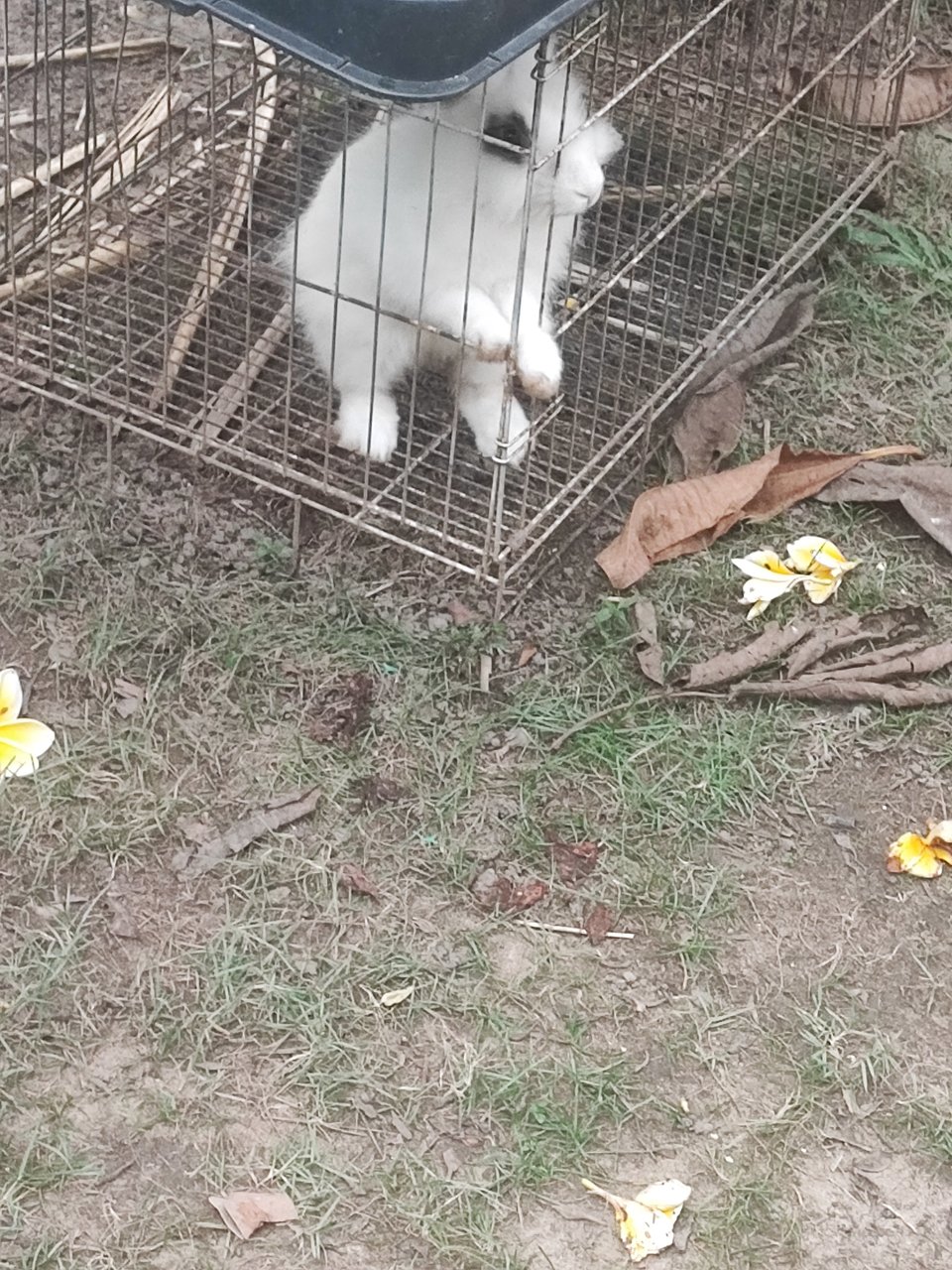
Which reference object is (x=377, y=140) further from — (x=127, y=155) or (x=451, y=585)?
(x=127, y=155)

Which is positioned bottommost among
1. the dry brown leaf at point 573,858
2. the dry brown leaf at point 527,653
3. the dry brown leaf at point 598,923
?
the dry brown leaf at point 598,923

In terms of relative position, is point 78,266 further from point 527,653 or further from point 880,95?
point 880,95

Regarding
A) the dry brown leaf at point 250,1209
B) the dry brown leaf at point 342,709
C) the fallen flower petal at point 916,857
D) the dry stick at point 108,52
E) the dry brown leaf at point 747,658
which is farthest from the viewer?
the dry stick at point 108,52

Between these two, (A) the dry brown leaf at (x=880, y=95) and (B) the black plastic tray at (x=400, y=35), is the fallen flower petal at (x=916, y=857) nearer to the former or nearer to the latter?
(B) the black plastic tray at (x=400, y=35)

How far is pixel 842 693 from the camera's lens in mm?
2479

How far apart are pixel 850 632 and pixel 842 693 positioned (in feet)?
0.46

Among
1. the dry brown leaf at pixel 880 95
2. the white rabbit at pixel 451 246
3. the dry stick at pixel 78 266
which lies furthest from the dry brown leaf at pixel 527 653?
the dry brown leaf at pixel 880 95

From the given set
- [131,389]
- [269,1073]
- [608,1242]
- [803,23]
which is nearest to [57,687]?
[131,389]

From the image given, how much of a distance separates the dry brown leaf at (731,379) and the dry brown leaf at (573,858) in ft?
2.73

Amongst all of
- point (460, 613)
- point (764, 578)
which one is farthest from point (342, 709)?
point (764, 578)

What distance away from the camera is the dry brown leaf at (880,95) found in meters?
3.24

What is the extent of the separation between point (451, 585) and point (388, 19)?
0.98 meters

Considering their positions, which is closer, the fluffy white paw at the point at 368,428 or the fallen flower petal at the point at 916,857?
the fallen flower petal at the point at 916,857

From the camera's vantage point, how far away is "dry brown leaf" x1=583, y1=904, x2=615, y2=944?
2162 mm
